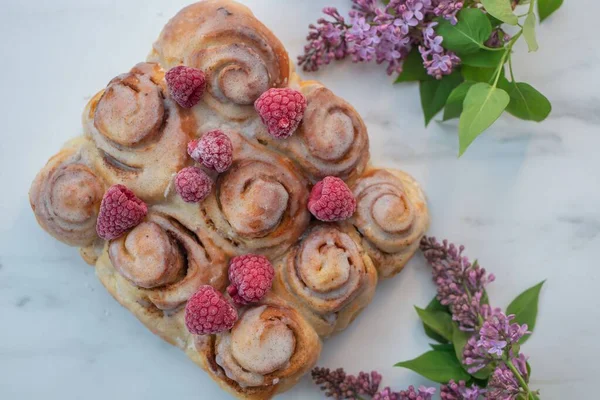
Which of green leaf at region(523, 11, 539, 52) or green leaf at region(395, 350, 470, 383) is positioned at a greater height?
green leaf at region(523, 11, 539, 52)

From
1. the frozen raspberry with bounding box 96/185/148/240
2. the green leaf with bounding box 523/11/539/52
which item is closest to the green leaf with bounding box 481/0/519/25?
the green leaf with bounding box 523/11/539/52

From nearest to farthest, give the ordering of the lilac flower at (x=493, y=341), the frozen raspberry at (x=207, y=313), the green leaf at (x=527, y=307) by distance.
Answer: the frozen raspberry at (x=207, y=313) < the lilac flower at (x=493, y=341) < the green leaf at (x=527, y=307)

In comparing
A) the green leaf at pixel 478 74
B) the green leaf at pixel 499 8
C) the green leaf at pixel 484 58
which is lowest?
the green leaf at pixel 478 74

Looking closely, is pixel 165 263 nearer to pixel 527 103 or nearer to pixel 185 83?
pixel 185 83

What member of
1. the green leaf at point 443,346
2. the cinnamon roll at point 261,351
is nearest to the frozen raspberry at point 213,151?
the cinnamon roll at point 261,351

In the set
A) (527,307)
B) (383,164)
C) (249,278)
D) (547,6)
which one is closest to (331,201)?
(249,278)

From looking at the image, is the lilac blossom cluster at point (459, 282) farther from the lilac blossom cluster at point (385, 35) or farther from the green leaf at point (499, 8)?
the green leaf at point (499, 8)

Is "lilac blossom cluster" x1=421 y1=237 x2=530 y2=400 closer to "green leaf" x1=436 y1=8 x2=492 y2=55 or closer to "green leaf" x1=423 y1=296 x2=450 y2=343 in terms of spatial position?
"green leaf" x1=423 y1=296 x2=450 y2=343

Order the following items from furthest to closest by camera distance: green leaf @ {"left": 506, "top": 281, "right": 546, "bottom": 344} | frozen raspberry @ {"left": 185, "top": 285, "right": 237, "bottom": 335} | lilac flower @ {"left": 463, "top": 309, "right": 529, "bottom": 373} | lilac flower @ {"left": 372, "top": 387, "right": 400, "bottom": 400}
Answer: green leaf @ {"left": 506, "top": 281, "right": 546, "bottom": 344}, lilac flower @ {"left": 372, "top": 387, "right": 400, "bottom": 400}, lilac flower @ {"left": 463, "top": 309, "right": 529, "bottom": 373}, frozen raspberry @ {"left": 185, "top": 285, "right": 237, "bottom": 335}
